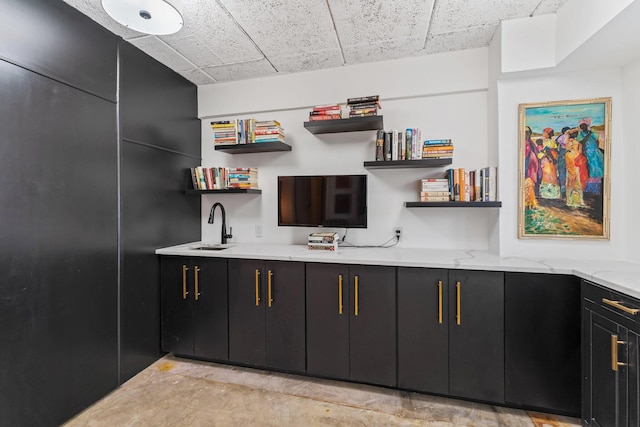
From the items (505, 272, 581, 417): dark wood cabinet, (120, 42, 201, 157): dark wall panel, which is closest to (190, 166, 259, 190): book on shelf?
(120, 42, 201, 157): dark wall panel

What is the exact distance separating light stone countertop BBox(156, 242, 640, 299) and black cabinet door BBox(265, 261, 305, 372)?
0.11 m

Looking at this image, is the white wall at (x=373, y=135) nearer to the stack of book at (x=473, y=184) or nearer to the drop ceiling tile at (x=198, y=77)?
the drop ceiling tile at (x=198, y=77)

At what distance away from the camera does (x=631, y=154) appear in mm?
2039

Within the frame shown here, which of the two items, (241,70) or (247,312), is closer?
(247,312)

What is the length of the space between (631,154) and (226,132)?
10.6 ft

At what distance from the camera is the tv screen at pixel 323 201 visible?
2.58 meters

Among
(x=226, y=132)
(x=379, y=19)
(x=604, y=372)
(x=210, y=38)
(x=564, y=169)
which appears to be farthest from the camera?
(x=226, y=132)

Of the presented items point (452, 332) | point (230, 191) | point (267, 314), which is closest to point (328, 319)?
point (267, 314)

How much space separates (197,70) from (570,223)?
11.5 feet

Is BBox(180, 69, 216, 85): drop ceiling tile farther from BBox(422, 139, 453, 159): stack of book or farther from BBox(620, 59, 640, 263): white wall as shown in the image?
BBox(620, 59, 640, 263): white wall

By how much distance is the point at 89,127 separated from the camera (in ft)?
6.63

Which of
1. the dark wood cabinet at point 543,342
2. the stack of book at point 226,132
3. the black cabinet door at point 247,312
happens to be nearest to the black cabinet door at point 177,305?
the black cabinet door at point 247,312

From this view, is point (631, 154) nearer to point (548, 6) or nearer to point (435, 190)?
point (548, 6)

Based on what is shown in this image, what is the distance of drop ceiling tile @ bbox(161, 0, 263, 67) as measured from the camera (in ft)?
6.56
